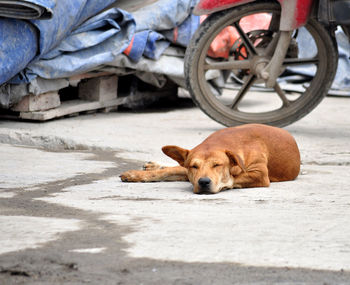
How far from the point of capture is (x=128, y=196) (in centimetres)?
333

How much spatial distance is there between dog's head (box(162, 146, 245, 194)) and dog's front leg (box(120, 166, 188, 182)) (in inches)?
7.3

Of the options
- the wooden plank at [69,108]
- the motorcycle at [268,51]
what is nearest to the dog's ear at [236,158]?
the motorcycle at [268,51]

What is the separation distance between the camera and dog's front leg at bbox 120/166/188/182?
3.76 metres

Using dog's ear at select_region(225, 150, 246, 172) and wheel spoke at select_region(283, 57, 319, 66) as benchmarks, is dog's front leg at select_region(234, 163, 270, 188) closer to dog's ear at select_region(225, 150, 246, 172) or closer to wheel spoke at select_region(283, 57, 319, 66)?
dog's ear at select_region(225, 150, 246, 172)

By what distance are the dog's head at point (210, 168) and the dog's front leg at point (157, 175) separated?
7.3 inches

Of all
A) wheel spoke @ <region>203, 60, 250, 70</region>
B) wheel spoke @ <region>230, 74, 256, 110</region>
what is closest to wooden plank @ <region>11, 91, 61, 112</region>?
wheel spoke @ <region>203, 60, 250, 70</region>

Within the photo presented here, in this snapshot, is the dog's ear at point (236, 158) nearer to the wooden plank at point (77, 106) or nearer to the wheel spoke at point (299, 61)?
the wheel spoke at point (299, 61)

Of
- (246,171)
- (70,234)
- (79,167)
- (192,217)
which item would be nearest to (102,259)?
(70,234)

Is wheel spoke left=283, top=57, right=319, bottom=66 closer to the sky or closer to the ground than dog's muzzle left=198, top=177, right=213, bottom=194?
closer to the sky

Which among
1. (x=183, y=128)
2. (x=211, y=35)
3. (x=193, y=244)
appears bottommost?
(x=183, y=128)

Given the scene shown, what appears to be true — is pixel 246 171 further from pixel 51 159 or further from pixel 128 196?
pixel 51 159

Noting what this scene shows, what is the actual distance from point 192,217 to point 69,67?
3.38 meters

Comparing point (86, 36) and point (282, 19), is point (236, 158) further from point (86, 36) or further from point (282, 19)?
point (86, 36)

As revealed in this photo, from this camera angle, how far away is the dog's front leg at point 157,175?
3.76m
